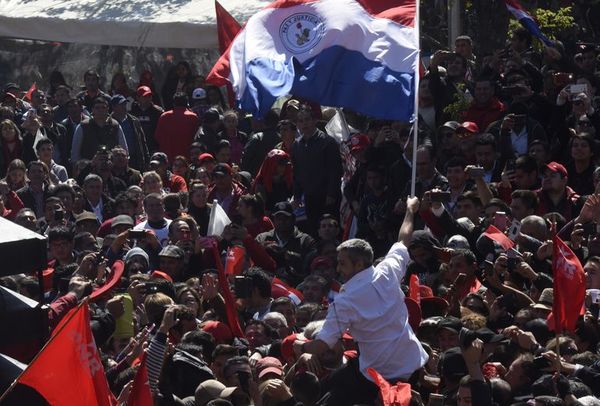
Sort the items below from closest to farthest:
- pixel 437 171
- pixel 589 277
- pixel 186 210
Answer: pixel 589 277 < pixel 437 171 < pixel 186 210

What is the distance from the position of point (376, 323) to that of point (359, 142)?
6032 millimetres

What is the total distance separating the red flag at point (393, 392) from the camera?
9.70 m

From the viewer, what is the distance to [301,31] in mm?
14133

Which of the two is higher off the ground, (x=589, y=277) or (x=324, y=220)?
(x=589, y=277)

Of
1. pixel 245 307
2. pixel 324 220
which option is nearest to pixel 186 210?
pixel 324 220

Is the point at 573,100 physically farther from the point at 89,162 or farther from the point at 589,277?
the point at 89,162

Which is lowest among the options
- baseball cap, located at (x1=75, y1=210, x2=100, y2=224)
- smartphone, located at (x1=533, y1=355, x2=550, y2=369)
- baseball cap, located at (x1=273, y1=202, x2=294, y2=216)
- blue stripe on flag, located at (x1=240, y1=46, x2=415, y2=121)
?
baseball cap, located at (x1=75, y1=210, x2=100, y2=224)

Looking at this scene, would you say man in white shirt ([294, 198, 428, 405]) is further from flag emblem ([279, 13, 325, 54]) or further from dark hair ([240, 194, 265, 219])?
dark hair ([240, 194, 265, 219])

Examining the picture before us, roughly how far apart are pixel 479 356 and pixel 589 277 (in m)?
2.46

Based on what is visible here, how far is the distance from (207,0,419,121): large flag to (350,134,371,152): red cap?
1.92m

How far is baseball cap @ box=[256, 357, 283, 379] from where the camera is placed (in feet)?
35.7

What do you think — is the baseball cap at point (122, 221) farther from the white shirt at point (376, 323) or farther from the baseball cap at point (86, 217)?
the white shirt at point (376, 323)

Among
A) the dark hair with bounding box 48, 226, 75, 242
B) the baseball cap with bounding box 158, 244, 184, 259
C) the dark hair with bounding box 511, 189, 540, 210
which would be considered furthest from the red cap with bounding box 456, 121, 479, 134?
the dark hair with bounding box 48, 226, 75, 242

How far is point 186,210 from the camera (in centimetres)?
1689
